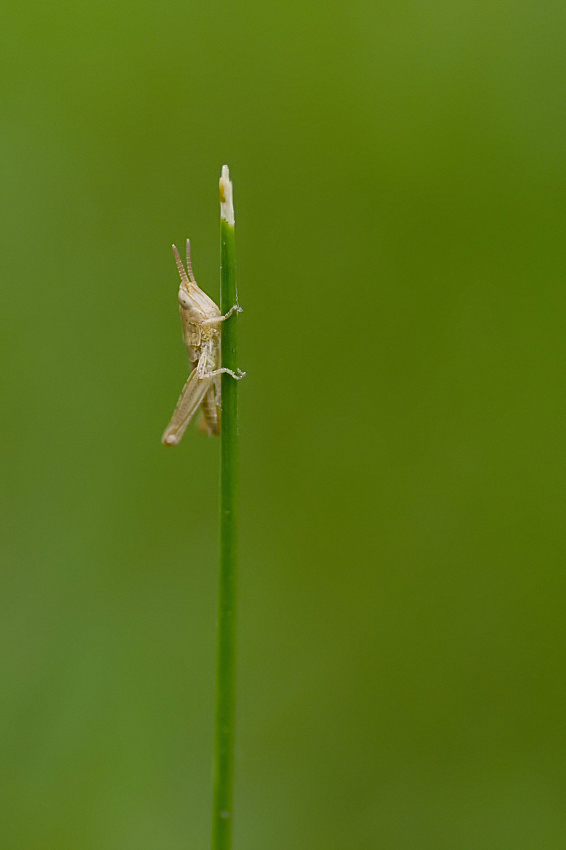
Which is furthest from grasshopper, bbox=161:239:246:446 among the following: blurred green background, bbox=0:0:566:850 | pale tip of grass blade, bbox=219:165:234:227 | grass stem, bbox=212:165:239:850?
grass stem, bbox=212:165:239:850

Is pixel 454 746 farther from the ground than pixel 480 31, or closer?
closer

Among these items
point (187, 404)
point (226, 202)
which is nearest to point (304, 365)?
point (187, 404)

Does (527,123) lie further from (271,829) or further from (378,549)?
(271,829)

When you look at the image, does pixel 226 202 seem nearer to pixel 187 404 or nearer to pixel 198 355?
pixel 198 355

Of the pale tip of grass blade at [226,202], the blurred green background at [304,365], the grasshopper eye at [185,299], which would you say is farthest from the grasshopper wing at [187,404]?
the pale tip of grass blade at [226,202]

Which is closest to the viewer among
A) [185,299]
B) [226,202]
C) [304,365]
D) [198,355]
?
[226,202]

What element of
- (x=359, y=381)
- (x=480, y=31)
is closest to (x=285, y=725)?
(x=359, y=381)
